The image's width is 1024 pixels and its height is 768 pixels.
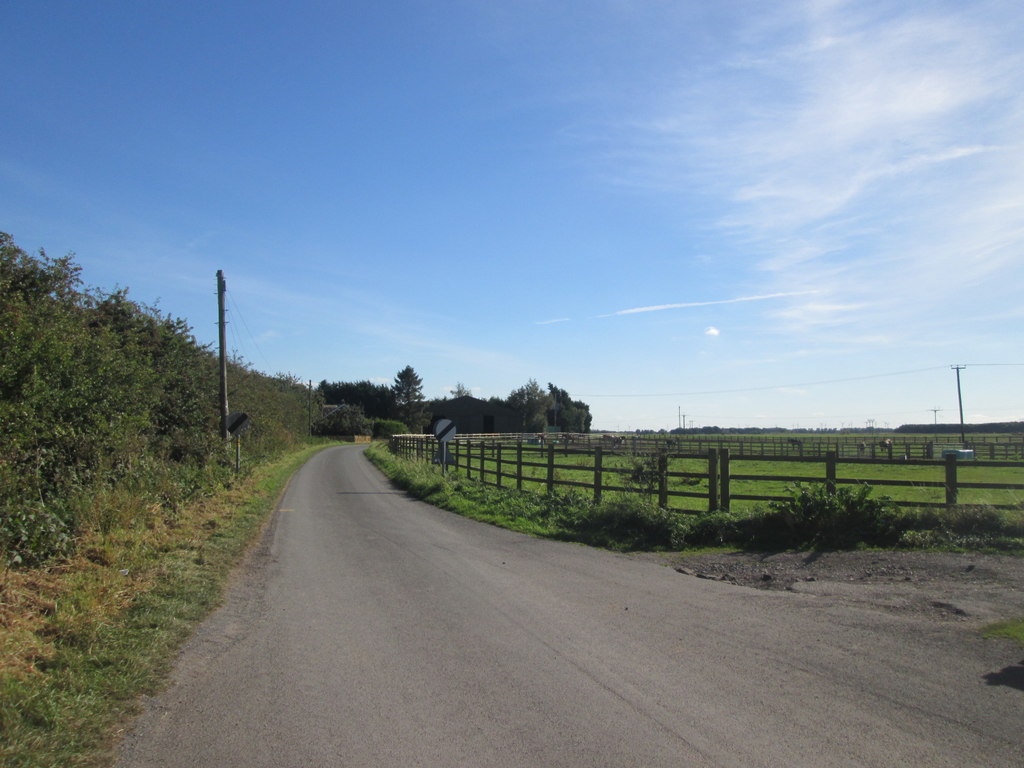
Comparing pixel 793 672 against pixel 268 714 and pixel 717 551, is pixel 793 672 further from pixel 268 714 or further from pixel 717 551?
pixel 717 551

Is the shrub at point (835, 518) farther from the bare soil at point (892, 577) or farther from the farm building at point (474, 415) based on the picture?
Result: the farm building at point (474, 415)

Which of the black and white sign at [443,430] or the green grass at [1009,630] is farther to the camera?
the black and white sign at [443,430]

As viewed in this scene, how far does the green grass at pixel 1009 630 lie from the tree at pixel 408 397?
334ft

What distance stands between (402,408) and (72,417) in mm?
100103

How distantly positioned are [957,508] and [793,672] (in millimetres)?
6146

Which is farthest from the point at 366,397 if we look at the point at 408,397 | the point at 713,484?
the point at 713,484

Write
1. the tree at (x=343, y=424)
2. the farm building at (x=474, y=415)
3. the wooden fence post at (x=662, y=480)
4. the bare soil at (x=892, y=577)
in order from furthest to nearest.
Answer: the tree at (x=343, y=424) → the farm building at (x=474, y=415) → the wooden fence post at (x=662, y=480) → the bare soil at (x=892, y=577)

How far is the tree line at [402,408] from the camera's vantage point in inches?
3696

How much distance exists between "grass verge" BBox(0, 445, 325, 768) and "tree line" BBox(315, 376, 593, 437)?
8170 cm

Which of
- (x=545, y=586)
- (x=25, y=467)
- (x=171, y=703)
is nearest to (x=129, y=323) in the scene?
(x=25, y=467)

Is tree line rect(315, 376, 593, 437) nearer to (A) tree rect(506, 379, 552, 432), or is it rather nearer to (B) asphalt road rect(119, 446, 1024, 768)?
(A) tree rect(506, 379, 552, 432)

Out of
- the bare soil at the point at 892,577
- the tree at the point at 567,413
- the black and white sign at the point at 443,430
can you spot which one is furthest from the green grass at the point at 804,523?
the tree at the point at 567,413

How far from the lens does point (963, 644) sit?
5648 millimetres

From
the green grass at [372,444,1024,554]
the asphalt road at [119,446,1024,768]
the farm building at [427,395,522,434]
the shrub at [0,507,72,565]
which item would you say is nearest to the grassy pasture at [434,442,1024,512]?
the green grass at [372,444,1024,554]
